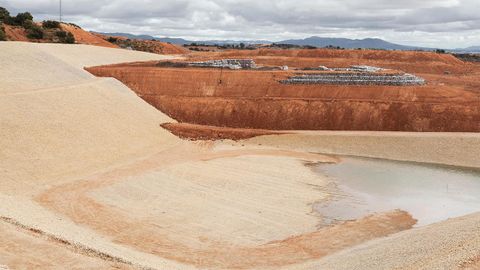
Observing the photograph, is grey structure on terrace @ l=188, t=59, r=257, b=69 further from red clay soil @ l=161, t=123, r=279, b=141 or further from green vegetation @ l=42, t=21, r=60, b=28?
green vegetation @ l=42, t=21, r=60, b=28

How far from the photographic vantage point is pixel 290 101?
47.3m

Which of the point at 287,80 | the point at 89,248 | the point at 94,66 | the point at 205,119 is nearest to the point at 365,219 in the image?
the point at 89,248

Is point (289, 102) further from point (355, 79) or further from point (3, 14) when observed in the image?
point (3, 14)

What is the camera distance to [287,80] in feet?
170

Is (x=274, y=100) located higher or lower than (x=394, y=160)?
higher

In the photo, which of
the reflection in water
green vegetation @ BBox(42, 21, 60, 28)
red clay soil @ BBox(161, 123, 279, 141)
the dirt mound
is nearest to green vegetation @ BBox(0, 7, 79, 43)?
green vegetation @ BBox(42, 21, 60, 28)

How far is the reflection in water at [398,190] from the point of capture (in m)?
26.9

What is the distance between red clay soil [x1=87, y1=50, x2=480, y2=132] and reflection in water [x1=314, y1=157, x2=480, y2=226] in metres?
7.21

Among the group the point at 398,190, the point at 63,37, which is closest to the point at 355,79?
the point at 398,190

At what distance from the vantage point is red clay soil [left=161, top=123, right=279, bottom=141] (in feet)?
140

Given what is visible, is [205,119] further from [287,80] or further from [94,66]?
[94,66]

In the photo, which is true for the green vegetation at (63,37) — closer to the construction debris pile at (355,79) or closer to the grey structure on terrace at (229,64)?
the grey structure on terrace at (229,64)

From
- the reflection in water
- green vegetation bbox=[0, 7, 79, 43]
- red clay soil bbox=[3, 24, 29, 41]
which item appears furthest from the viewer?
green vegetation bbox=[0, 7, 79, 43]

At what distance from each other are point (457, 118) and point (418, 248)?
1148 inches
